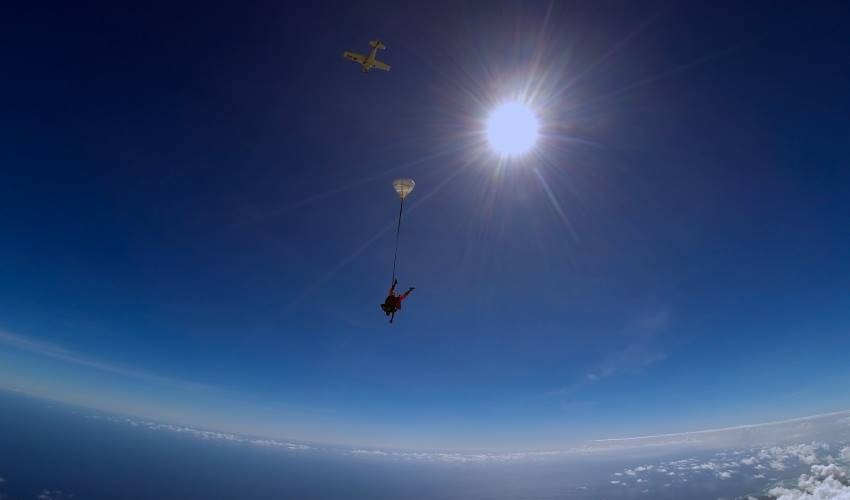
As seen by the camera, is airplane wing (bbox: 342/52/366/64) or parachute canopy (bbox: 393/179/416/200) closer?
parachute canopy (bbox: 393/179/416/200)

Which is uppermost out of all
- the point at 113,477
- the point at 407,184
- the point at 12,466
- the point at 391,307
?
the point at 407,184

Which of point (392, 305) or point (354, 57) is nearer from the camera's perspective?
point (392, 305)

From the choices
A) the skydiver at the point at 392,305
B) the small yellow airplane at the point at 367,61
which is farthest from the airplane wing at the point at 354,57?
the skydiver at the point at 392,305

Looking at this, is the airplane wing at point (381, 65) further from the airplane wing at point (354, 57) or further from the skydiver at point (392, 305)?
the skydiver at point (392, 305)

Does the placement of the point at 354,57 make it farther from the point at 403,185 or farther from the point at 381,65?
the point at 403,185

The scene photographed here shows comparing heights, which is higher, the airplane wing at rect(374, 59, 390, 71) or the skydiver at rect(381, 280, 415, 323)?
the airplane wing at rect(374, 59, 390, 71)

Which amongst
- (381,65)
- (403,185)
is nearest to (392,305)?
(403,185)

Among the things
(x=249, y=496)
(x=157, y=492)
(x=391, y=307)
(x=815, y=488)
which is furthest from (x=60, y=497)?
(x=815, y=488)

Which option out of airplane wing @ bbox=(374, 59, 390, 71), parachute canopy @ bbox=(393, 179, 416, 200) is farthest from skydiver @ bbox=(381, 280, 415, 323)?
airplane wing @ bbox=(374, 59, 390, 71)

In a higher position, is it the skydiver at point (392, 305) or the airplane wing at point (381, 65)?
the airplane wing at point (381, 65)

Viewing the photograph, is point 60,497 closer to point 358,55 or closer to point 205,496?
point 205,496

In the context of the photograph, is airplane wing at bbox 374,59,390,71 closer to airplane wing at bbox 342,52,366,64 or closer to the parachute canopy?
airplane wing at bbox 342,52,366,64
